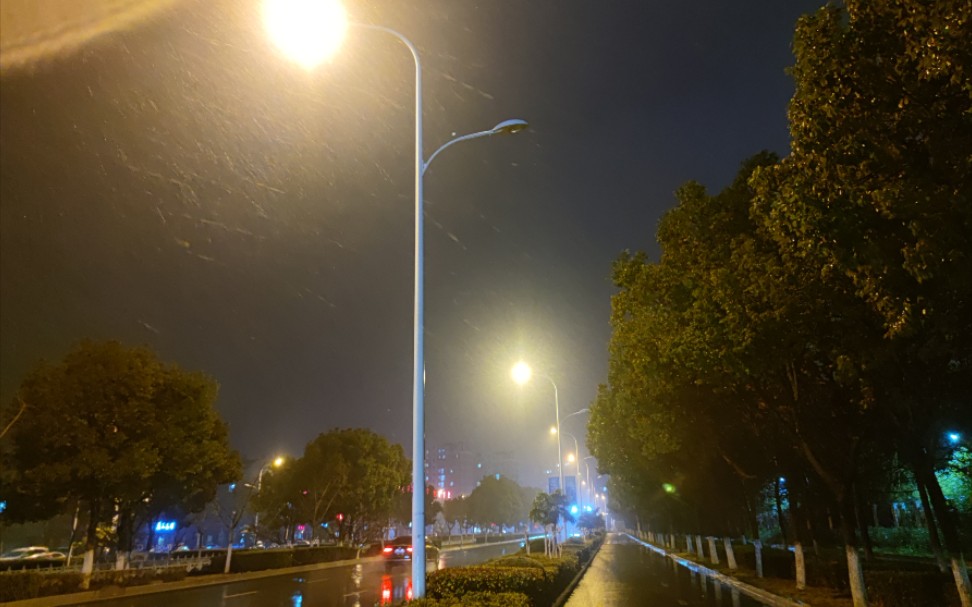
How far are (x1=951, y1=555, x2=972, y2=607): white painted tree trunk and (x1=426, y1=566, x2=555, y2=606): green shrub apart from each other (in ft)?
27.3

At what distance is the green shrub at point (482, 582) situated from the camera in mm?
11836

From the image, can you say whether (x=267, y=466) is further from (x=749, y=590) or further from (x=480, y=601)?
(x=480, y=601)

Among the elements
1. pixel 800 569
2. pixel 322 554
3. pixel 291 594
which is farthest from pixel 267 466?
pixel 800 569

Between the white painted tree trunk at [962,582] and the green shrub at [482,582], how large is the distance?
831 centimetres

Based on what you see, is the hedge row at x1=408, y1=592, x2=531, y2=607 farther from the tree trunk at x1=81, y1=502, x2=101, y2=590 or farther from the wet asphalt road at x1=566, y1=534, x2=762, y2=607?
the tree trunk at x1=81, y1=502, x2=101, y2=590

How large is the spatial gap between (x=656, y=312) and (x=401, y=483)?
46.6 meters

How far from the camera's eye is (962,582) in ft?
41.6

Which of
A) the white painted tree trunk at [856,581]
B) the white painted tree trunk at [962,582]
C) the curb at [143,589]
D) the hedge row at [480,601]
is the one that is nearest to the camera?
the hedge row at [480,601]

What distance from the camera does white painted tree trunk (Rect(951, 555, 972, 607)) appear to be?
12.5 m

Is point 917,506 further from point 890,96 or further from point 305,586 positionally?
point 890,96

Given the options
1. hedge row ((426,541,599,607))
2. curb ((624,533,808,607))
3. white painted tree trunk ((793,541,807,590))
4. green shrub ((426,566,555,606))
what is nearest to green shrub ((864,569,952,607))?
curb ((624,533,808,607))

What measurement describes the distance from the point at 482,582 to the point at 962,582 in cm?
953

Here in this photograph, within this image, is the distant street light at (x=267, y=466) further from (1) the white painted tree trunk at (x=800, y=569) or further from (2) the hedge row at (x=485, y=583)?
(2) the hedge row at (x=485, y=583)

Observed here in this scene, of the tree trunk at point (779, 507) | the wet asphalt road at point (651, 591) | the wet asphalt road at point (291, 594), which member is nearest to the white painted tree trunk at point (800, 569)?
the wet asphalt road at point (651, 591)
